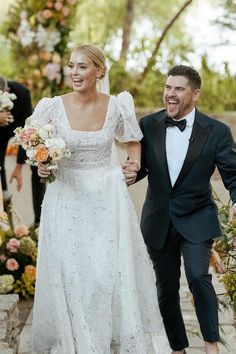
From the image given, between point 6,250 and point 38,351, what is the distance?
1702 millimetres

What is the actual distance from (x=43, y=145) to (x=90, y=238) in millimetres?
607

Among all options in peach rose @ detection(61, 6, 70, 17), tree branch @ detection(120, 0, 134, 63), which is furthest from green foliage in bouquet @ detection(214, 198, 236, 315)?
tree branch @ detection(120, 0, 134, 63)

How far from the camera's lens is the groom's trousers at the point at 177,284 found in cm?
468

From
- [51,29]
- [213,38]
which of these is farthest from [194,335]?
[213,38]

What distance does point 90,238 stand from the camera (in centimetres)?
490

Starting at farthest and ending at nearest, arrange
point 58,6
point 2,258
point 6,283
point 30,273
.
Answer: point 58,6
point 2,258
point 30,273
point 6,283

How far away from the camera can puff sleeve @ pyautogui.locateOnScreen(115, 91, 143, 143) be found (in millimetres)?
4891

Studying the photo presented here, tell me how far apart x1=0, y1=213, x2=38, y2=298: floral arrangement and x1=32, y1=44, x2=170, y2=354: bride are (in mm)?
1457

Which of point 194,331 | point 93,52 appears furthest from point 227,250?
point 93,52

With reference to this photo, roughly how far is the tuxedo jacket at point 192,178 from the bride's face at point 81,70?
15.8 inches

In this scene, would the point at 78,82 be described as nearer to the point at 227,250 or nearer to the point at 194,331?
the point at 227,250

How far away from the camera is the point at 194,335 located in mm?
5590

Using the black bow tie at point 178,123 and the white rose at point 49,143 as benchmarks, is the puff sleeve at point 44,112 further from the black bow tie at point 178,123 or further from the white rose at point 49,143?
the black bow tie at point 178,123

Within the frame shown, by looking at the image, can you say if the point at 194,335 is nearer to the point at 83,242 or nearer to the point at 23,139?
the point at 83,242
